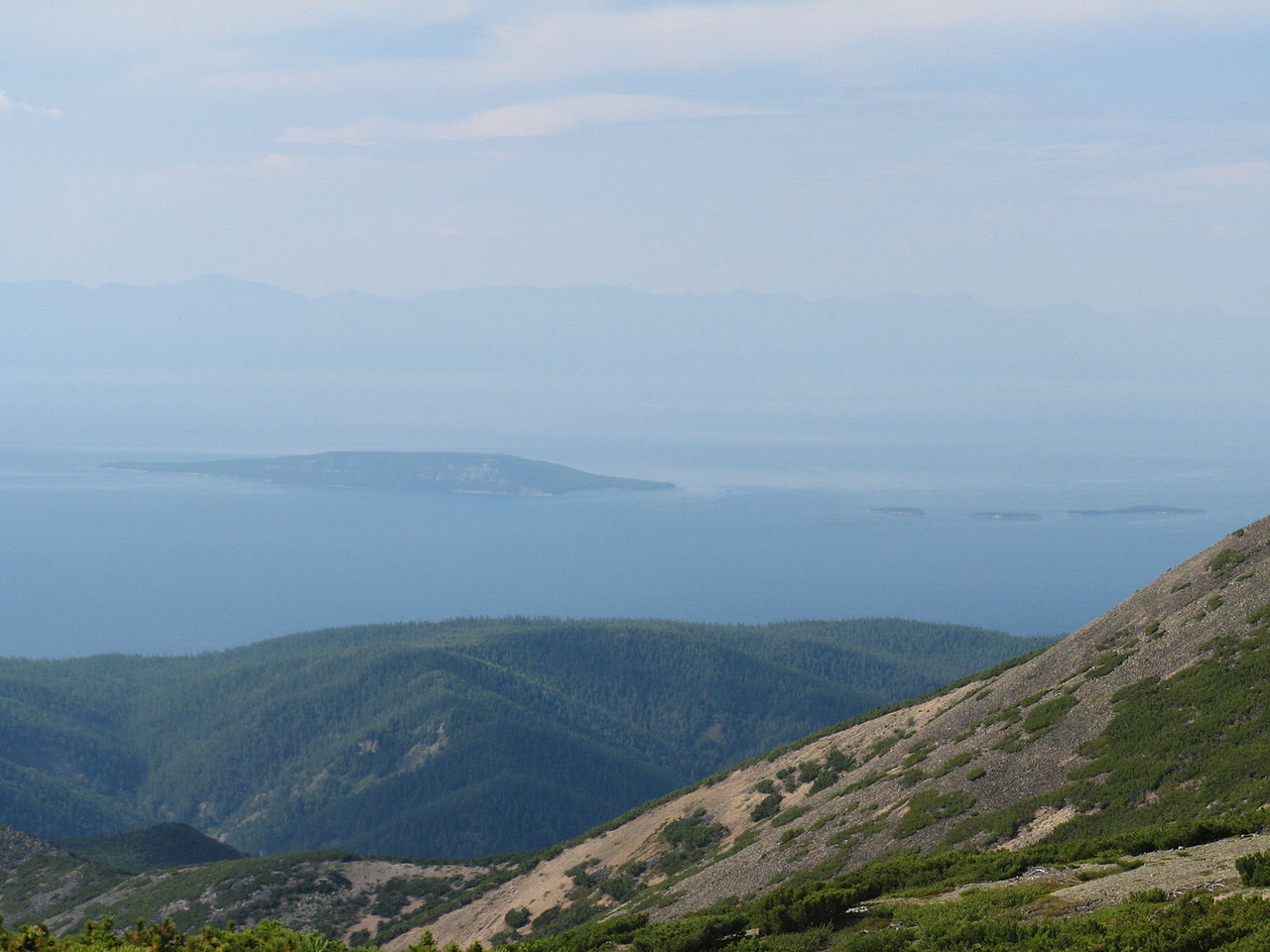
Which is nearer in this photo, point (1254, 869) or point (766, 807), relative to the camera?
point (1254, 869)

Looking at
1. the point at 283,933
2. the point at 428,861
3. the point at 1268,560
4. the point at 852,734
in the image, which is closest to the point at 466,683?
the point at 428,861

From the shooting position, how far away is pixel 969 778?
42844 millimetres

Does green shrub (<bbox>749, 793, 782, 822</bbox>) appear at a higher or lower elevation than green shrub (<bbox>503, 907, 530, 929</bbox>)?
higher

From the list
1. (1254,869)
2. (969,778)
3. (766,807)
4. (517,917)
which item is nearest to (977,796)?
(969,778)

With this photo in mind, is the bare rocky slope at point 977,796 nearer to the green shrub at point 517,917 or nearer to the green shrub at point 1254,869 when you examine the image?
the green shrub at point 517,917

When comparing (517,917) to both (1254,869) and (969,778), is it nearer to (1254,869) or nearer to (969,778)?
(969,778)

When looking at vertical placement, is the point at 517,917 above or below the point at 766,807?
below

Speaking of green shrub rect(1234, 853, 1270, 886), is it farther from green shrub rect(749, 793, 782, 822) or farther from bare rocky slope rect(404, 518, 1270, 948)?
green shrub rect(749, 793, 782, 822)

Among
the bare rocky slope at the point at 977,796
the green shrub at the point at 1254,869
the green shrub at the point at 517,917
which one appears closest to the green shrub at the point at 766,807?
the bare rocky slope at the point at 977,796

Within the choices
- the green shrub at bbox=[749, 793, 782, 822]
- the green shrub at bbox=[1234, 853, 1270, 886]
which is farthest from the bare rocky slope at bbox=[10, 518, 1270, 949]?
the green shrub at bbox=[1234, 853, 1270, 886]

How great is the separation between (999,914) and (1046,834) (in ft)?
47.7

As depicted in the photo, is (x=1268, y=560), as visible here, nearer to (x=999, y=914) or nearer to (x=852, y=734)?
(x=852, y=734)

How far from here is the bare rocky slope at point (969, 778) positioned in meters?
37.6

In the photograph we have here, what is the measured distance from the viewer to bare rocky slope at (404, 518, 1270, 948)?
123ft
